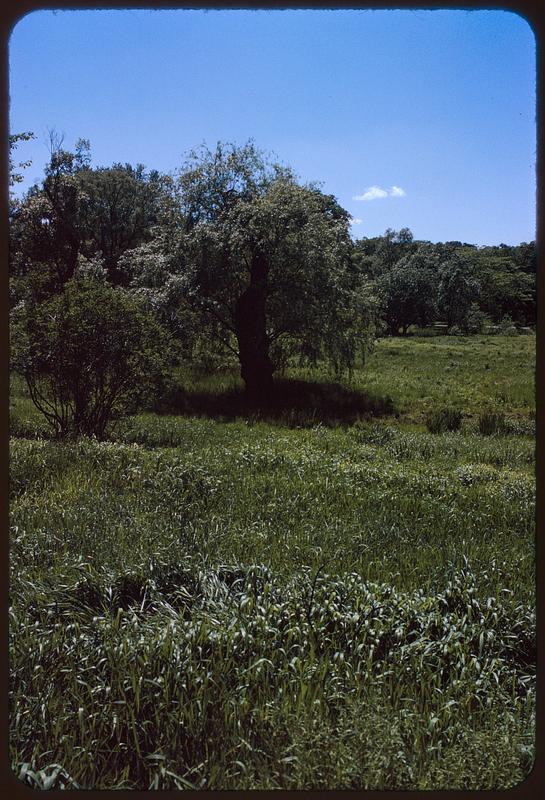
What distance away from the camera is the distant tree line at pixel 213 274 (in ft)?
24.3

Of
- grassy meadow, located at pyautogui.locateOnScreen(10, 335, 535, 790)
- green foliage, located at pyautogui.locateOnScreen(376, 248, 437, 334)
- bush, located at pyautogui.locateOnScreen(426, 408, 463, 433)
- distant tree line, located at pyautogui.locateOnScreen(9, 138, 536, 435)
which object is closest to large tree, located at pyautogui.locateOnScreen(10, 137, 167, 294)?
distant tree line, located at pyautogui.locateOnScreen(9, 138, 536, 435)

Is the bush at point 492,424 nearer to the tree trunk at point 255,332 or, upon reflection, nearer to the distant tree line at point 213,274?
the distant tree line at point 213,274

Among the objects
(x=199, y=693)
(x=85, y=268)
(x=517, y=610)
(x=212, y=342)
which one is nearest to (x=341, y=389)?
(x=212, y=342)

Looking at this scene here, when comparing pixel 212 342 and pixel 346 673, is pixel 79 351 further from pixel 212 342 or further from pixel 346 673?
pixel 346 673

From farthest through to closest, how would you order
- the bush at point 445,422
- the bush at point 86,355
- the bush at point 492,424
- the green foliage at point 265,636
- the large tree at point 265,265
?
the large tree at point 265,265
the bush at point 445,422
the bush at point 492,424
the bush at point 86,355
the green foliage at point 265,636

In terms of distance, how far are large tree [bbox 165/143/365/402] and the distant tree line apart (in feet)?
0.07

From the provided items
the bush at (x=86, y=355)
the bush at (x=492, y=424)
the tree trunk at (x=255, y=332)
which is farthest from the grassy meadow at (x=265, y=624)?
the tree trunk at (x=255, y=332)

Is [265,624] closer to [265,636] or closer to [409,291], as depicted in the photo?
[265,636]

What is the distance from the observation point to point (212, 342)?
1090cm

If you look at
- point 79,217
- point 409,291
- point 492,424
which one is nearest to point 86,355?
point 79,217

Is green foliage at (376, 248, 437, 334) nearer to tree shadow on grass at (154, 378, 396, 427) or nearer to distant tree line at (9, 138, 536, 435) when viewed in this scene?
distant tree line at (9, 138, 536, 435)

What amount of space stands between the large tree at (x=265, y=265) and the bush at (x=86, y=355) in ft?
9.97

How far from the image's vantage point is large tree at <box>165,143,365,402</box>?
1022 cm

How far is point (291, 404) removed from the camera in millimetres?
10109
